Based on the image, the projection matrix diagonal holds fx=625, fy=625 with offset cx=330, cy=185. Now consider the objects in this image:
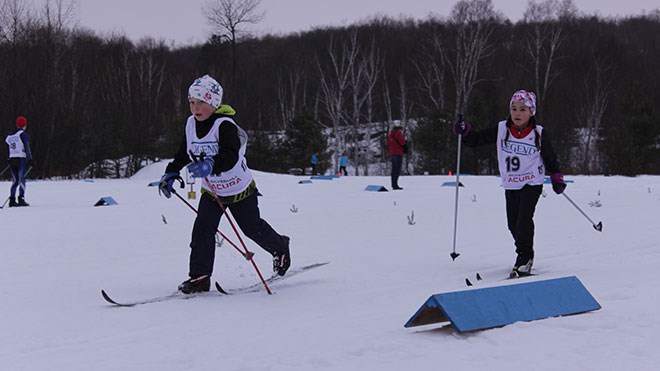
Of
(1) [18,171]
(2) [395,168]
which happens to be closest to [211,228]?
(1) [18,171]

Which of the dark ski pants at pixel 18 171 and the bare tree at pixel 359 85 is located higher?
the bare tree at pixel 359 85

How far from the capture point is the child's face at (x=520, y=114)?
16.6 feet

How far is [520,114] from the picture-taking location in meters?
5.09

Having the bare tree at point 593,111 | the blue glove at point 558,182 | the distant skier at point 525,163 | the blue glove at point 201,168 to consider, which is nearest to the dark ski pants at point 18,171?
the blue glove at point 201,168

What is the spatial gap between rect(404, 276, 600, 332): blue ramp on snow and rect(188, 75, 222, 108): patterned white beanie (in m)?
2.23

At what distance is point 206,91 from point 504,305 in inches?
98.9

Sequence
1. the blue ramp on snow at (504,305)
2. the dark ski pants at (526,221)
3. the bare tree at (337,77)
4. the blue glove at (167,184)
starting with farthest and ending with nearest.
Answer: the bare tree at (337,77) < the dark ski pants at (526,221) < the blue glove at (167,184) < the blue ramp on snow at (504,305)

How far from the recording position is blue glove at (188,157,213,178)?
405 centimetres

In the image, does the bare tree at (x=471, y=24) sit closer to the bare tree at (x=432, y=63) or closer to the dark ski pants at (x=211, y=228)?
the bare tree at (x=432, y=63)

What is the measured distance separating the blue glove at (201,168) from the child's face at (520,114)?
2536 mm

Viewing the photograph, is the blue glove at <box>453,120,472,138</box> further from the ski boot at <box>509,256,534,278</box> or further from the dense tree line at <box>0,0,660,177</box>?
the dense tree line at <box>0,0,660,177</box>

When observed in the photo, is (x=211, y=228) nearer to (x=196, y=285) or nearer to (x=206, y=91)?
(x=196, y=285)

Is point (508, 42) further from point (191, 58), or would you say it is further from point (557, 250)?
point (557, 250)

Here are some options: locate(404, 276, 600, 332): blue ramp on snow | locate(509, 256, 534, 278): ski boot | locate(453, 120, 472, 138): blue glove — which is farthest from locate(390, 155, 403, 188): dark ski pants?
locate(404, 276, 600, 332): blue ramp on snow
